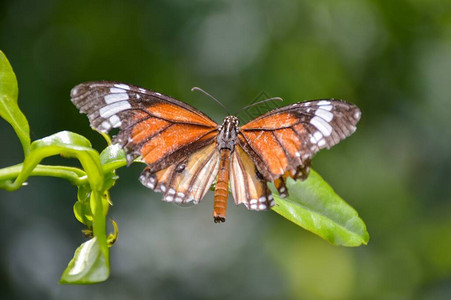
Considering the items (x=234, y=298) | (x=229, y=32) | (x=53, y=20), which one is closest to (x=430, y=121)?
(x=229, y=32)

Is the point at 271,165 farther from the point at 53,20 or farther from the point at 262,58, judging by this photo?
the point at 53,20

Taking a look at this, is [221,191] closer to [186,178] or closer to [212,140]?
[186,178]

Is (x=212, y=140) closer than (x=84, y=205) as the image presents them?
No

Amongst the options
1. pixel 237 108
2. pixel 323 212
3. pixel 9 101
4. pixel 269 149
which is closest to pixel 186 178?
pixel 269 149

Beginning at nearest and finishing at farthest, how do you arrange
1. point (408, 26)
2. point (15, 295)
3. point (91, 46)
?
point (15, 295), point (91, 46), point (408, 26)

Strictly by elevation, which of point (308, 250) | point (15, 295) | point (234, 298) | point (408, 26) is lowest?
point (15, 295)

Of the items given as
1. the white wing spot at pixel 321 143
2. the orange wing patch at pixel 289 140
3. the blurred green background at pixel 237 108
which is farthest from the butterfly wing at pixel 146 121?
the blurred green background at pixel 237 108
